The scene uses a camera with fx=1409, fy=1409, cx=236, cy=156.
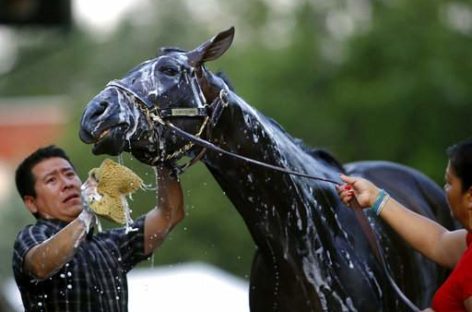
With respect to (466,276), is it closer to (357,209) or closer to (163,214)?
(357,209)

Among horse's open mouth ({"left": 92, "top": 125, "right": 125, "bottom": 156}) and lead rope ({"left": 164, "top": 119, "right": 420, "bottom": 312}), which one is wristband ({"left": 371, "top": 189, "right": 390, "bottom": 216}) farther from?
horse's open mouth ({"left": 92, "top": 125, "right": 125, "bottom": 156})

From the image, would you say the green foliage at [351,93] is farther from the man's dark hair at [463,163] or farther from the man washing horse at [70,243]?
the man's dark hair at [463,163]

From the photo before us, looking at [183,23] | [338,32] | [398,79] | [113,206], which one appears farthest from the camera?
[183,23]

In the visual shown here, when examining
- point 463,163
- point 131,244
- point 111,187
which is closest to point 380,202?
point 463,163

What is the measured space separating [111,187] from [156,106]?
0.40 metres

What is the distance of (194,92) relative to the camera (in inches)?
237

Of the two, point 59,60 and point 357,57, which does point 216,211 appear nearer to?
point 357,57

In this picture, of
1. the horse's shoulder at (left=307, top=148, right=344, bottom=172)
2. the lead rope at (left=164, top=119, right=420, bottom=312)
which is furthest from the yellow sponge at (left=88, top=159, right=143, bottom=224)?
the horse's shoulder at (left=307, top=148, right=344, bottom=172)

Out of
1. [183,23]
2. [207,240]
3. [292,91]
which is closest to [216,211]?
[207,240]

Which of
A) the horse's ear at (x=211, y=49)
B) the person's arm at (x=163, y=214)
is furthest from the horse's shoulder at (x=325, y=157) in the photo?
the horse's ear at (x=211, y=49)

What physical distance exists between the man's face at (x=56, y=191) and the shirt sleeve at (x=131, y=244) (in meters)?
0.28

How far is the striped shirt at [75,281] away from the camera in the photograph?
636cm

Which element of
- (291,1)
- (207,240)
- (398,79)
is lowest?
(207,240)

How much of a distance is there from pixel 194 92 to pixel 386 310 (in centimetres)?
136
